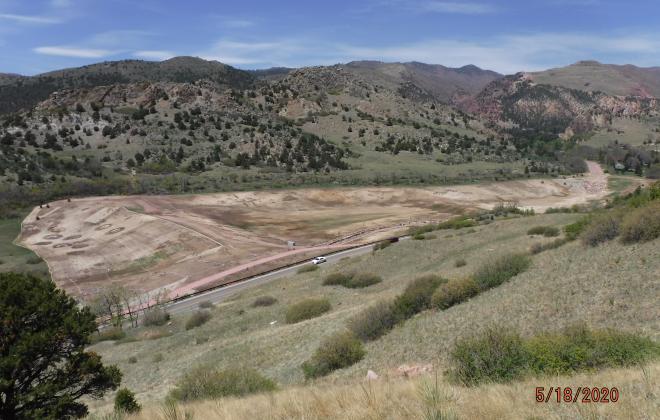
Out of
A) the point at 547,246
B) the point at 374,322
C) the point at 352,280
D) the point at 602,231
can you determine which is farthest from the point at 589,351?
the point at 352,280

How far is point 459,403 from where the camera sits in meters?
7.40

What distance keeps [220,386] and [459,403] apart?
26.0ft

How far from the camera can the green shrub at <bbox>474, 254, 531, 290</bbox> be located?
59.6ft

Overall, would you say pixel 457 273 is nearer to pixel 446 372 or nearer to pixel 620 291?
pixel 620 291

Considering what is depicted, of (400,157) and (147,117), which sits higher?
(147,117)

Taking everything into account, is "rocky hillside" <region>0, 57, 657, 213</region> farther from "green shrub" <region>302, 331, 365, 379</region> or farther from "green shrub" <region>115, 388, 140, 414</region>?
"green shrub" <region>115, 388, 140, 414</region>

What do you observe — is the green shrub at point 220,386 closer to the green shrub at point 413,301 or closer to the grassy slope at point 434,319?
the grassy slope at point 434,319

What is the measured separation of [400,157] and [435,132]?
27025 mm

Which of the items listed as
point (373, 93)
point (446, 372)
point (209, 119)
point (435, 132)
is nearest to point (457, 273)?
point (446, 372)

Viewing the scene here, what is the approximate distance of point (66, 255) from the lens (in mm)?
54062

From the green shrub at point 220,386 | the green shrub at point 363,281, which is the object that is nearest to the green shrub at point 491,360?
the green shrub at point 220,386

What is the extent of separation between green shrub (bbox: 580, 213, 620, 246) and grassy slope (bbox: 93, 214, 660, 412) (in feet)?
1.60

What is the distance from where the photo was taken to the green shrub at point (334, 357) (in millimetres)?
14562

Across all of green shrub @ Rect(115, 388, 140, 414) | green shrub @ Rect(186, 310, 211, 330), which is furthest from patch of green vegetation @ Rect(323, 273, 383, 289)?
green shrub @ Rect(115, 388, 140, 414)
